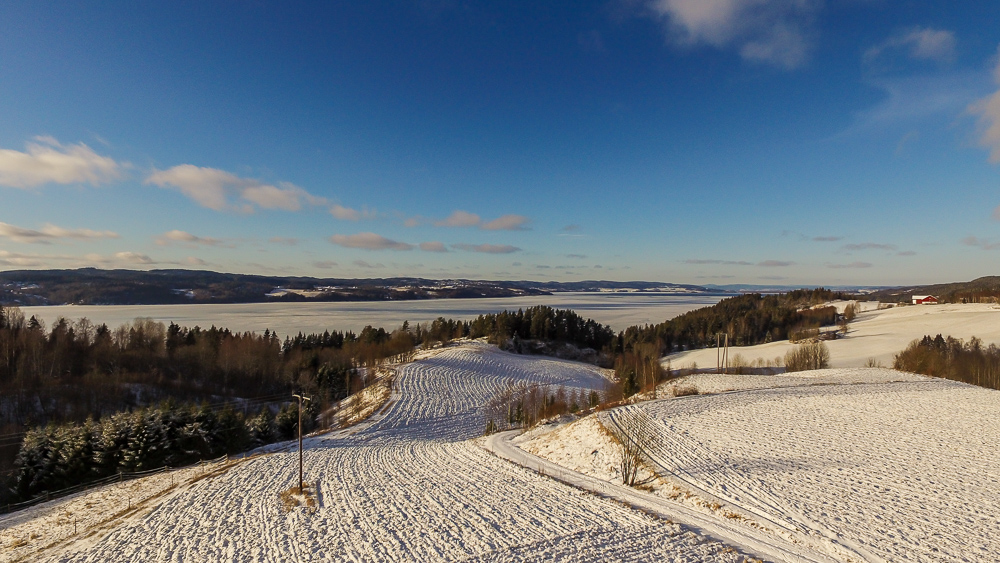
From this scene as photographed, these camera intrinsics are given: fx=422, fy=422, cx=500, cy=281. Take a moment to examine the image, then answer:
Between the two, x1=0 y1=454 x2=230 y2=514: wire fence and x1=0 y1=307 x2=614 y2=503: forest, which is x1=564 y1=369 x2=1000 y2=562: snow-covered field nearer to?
x1=0 y1=454 x2=230 y2=514: wire fence

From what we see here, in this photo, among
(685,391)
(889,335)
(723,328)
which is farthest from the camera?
(723,328)

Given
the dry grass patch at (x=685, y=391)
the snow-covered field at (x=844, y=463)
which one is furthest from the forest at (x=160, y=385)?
the dry grass patch at (x=685, y=391)

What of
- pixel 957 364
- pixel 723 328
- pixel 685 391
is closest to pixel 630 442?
pixel 685 391

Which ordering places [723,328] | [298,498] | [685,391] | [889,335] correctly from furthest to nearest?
1. [723,328]
2. [889,335]
3. [685,391]
4. [298,498]

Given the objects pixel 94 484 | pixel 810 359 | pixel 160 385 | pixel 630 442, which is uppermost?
pixel 630 442

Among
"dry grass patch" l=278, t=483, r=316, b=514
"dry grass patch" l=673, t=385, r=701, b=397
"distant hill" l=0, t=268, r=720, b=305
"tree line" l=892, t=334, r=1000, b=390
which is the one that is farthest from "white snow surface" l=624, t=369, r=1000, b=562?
"distant hill" l=0, t=268, r=720, b=305

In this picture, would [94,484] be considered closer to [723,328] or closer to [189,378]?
[189,378]

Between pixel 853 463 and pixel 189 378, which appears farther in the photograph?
pixel 189 378
